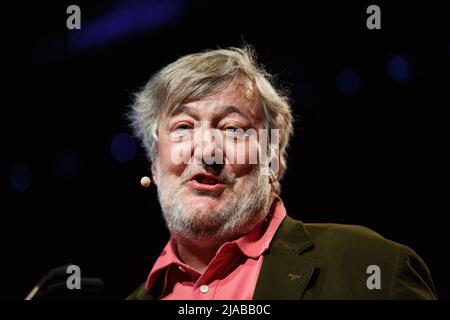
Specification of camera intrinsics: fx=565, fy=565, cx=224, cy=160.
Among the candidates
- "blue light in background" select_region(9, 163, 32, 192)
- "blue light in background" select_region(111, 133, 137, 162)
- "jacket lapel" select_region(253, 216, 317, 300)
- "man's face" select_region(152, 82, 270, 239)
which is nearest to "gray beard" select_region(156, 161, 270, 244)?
"man's face" select_region(152, 82, 270, 239)

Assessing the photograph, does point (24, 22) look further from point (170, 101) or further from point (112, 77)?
point (170, 101)

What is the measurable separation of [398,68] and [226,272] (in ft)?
4.26

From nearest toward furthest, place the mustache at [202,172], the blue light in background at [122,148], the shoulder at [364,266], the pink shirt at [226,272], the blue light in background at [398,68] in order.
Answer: the shoulder at [364,266] < the pink shirt at [226,272] < the mustache at [202,172] < the blue light in background at [398,68] < the blue light in background at [122,148]

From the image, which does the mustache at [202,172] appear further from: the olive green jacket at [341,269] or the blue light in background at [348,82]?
the blue light in background at [348,82]

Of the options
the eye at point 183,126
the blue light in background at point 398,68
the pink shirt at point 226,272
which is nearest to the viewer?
the pink shirt at point 226,272

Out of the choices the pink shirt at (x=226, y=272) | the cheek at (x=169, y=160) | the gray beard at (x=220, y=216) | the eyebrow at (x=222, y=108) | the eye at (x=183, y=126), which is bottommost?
the pink shirt at (x=226, y=272)

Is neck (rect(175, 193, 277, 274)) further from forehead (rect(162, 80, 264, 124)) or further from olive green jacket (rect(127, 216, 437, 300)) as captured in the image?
forehead (rect(162, 80, 264, 124))

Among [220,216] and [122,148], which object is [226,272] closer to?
[220,216]

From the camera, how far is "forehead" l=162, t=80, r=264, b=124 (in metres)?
2.47

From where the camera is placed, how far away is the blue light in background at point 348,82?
2812 mm

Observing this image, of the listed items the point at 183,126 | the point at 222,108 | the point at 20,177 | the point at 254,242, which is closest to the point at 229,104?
the point at 222,108

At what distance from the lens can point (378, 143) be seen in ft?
9.27

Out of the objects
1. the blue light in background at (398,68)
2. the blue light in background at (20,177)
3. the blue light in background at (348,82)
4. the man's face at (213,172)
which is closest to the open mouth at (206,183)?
the man's face at (213,172)
